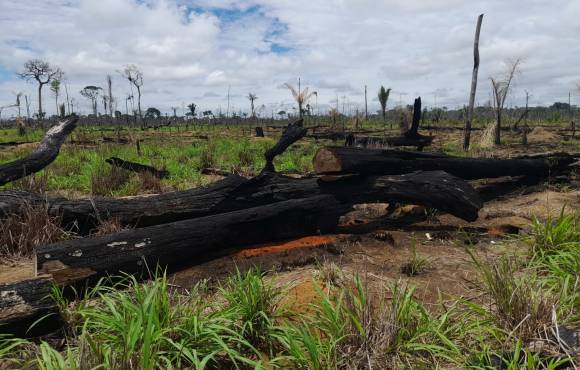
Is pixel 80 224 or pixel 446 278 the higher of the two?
pixel 80 224

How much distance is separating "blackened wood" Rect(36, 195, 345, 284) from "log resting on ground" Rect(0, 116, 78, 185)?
2.80 m

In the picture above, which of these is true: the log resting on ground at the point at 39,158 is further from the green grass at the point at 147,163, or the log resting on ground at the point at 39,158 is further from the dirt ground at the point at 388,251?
the dirt ground at the point at 388,251

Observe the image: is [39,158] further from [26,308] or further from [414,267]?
[414,267]

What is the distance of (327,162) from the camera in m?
5.38

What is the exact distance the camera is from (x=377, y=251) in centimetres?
471

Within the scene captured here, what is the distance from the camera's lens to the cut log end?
208 inches

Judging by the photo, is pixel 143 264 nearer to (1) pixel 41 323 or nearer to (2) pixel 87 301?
(2) pixel 87 301

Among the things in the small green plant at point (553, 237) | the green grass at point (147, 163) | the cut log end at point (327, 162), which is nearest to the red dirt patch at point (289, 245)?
the cut log end at point (327, 162)

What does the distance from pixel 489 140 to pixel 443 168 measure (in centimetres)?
1230

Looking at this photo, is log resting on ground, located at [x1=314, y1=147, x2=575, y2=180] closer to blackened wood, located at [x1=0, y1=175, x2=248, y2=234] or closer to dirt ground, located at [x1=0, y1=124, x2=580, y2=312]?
dirt ground, located at [x1=0, y1=124, x2=580, y2=312]

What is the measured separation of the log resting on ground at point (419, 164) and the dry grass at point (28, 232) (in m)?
3.17

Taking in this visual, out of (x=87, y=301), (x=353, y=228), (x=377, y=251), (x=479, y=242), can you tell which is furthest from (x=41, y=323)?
(x=479, y=242)

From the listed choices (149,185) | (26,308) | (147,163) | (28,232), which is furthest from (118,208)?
(147,163)

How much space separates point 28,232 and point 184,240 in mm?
1717
